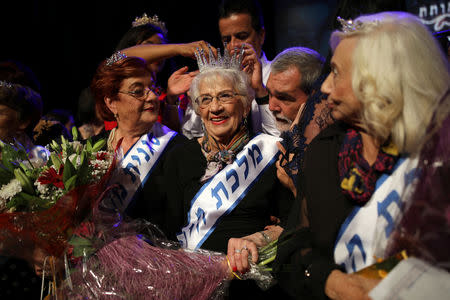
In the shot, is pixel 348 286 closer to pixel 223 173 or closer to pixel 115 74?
pixel 223 173

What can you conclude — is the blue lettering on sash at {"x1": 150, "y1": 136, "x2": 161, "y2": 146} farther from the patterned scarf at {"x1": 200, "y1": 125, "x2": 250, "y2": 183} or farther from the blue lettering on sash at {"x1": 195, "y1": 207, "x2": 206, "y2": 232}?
the blue lettering on sash at {"x1": 195, "y1": 207, "x2": 206, "y2": 232}

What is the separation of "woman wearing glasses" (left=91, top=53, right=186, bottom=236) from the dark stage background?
2.04 meters

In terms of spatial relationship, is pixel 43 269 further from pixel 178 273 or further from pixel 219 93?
pixel 219 93

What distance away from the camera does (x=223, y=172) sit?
229cm

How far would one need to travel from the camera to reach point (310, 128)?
1.83 m

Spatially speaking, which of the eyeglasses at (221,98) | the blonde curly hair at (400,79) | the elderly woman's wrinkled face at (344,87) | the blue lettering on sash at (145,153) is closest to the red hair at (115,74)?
the blue lettering on sash at (145,153)

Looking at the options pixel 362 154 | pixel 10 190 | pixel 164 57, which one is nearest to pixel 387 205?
pixel 362 154

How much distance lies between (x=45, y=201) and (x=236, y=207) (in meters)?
0.88

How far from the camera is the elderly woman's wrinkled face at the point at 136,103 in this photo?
2.52 m

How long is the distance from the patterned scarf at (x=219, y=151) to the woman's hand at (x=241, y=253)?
0.51m

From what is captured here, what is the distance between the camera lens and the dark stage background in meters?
4.45

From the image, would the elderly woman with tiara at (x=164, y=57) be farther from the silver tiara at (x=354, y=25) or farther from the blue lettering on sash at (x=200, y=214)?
the silver tiara at (x=354, y=25)

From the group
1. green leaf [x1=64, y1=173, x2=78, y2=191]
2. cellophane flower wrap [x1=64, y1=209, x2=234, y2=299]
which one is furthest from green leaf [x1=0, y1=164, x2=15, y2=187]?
A: cellophane flower wrap [x1=64, y1=209, x2=234, y2=299]

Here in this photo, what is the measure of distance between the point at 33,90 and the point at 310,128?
189 cm
